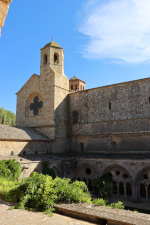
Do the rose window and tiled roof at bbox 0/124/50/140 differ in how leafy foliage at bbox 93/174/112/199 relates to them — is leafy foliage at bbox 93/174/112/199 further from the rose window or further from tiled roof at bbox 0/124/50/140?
the rose window

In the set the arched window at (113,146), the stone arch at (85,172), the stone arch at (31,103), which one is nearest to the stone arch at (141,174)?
the stone arch at (85,172)

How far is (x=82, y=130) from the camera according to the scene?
2236cm

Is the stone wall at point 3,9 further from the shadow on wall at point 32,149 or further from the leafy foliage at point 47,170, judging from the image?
the shadow on wall at point 32,149

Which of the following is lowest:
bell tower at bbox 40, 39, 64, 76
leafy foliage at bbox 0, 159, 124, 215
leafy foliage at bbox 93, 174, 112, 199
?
leafy foliage at bbox 93, 174, 112, 199

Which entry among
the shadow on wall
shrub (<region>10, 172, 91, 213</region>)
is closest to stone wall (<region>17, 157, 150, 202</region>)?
the shadow on wall

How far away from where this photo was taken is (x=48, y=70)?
23047 mm

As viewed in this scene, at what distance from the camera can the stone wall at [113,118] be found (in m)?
18.8

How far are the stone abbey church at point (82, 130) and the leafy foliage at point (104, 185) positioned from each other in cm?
85

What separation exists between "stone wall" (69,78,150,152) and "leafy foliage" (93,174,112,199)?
148 inches

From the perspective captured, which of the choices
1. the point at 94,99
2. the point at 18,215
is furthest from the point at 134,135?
the point at 18,215

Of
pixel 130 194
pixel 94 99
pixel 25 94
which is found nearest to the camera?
pixel 130 194

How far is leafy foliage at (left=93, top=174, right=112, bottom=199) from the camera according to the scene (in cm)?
1534

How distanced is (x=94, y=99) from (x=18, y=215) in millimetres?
18472

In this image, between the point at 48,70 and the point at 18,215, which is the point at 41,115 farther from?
the point at 18,215
